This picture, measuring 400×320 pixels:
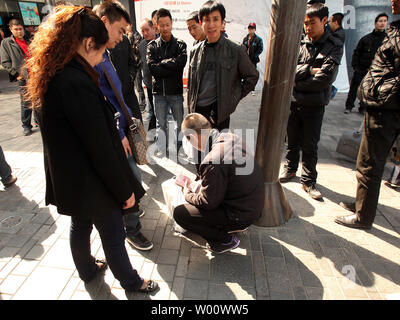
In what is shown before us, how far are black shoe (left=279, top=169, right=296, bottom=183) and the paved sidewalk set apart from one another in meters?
0.20

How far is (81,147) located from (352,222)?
8.92 feet

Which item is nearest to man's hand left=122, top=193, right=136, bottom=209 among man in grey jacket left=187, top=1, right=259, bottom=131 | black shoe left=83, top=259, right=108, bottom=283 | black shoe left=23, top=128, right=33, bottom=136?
black shoe left=83, top=259, right=108, bottom=283

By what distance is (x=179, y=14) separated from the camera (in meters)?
8.28

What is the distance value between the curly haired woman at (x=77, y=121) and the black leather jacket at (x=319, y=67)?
2269 millimetres

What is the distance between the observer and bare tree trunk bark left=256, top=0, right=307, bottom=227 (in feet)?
7.23

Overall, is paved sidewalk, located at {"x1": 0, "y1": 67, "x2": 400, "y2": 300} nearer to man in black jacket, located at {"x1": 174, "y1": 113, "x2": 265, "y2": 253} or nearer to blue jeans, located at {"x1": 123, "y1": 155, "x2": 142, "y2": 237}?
blue jeans, located at {"x1": 123, "y1": 155, "x2": 142, "y2": 237}

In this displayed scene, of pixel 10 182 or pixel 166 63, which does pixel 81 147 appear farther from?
pixel 10 182


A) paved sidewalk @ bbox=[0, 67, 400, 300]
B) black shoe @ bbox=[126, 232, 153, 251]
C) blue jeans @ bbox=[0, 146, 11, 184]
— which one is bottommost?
paved sidewalk @ bbox=[0, 67, 400, 300]

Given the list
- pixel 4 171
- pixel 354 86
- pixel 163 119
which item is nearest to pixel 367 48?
pixel 354 86

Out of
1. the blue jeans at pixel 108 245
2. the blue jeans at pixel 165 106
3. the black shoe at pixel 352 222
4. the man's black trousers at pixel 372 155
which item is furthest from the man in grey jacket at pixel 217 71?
the blue jeans at pixel 108 245

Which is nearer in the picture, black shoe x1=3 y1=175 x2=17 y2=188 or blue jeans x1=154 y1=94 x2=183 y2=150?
black shoe x1=3 y1=175 x2=17 y2=188

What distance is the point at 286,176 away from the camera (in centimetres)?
368

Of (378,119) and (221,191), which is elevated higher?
(378,119)

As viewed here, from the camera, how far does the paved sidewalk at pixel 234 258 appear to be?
2119 millimetres
